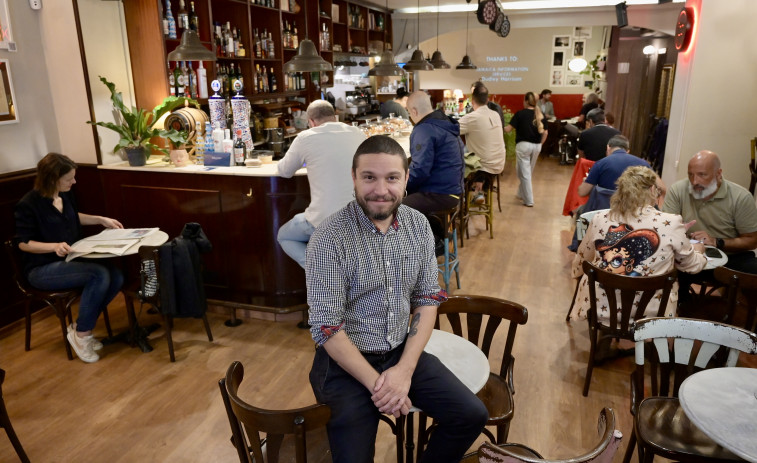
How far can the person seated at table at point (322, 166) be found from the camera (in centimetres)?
329

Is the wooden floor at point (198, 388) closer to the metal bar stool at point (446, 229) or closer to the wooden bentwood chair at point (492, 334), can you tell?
the metal bar stool at point (446, 229)

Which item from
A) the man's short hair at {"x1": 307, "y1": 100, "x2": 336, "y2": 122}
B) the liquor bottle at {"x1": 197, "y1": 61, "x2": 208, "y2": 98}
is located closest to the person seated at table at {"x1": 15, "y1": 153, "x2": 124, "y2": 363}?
the man's short hair at {"x1": 307, "y1": 100, "x2": 336, "y2": 122}

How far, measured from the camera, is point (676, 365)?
2139mm

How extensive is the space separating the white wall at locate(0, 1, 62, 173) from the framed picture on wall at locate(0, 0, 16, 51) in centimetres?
5

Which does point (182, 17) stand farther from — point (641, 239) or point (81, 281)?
point (641, 239)

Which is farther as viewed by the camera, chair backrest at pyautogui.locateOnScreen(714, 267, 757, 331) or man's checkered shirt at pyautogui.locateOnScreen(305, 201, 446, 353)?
chair backrest at pyautogui.locateOnScreen(714, 267, 757, 331)

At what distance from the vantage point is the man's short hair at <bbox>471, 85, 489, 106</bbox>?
5895mm

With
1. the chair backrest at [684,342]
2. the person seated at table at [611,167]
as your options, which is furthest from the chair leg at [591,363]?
the person seated at table at [611,167]

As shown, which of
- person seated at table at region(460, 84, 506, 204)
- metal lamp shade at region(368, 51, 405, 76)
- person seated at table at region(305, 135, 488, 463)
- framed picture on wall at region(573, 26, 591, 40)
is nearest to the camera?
person seated at table at region(305, 135, 488, 463)

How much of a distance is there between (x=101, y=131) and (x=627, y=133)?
1219cm

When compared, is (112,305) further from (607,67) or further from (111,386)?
(607,67)

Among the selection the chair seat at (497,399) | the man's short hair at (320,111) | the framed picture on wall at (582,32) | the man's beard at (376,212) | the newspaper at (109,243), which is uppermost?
the framed picture on wall at (582,32)

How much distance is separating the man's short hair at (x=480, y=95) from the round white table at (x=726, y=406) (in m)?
4.50

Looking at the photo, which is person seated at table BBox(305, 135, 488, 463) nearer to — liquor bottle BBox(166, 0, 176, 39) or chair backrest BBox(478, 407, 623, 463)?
chair backrest BBox(478, 407, 623, 463)
